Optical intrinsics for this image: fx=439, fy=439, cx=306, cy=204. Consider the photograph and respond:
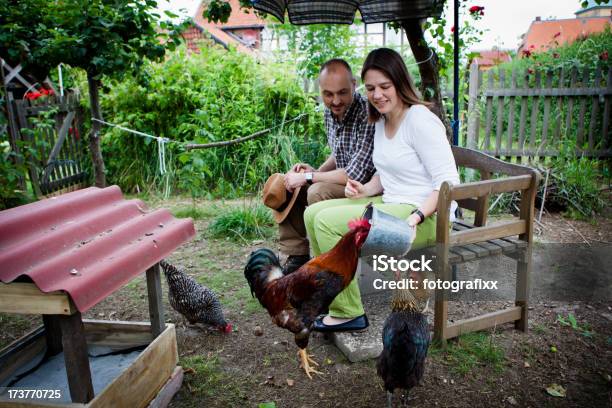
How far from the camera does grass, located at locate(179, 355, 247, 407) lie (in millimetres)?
2482

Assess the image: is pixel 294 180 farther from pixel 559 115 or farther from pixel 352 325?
pixel 559 115

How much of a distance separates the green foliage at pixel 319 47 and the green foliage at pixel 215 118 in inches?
13.9

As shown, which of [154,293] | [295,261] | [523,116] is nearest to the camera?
[154,293]

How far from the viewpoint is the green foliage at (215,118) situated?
6.75 metres

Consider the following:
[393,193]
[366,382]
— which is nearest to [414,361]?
[366,382]

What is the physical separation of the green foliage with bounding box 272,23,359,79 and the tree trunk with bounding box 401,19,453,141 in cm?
351

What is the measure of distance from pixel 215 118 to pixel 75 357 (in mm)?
5161

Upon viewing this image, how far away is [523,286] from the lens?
2.93m

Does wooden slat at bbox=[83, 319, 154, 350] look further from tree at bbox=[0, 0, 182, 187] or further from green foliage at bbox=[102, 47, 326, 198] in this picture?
green foliage at bbox=[102, 47, 326, 198]

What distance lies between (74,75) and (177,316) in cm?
701

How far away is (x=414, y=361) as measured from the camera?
2.14 m

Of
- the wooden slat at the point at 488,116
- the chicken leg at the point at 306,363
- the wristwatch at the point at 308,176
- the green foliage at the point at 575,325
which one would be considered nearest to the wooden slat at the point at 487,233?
the green foliage at the point at 575,325

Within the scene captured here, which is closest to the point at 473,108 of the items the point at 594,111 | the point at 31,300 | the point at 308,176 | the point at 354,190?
Result: the point at 594,111

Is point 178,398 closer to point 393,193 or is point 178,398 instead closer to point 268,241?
point 393,193
